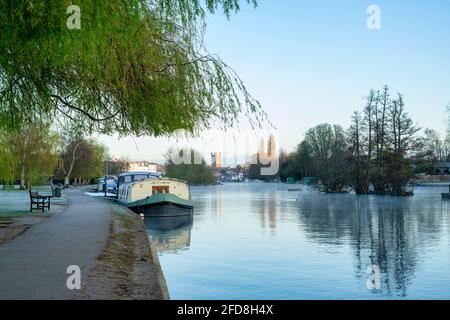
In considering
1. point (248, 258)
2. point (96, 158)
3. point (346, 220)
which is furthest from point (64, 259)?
point (96, 158)

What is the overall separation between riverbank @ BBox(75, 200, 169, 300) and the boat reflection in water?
16.4ft

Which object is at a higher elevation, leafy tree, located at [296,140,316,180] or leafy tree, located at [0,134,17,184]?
leafy tree, located at [296,140,316,180]

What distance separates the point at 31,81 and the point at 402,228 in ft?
72.0

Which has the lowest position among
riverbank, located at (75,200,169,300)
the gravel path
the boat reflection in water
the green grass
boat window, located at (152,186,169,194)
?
the boat reflection in water

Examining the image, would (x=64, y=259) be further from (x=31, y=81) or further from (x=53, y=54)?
(x=53, y=54)

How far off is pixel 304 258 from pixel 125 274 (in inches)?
344

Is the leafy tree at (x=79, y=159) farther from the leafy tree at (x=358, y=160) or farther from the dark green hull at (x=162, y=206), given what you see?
the dark green hull at (x=162, y=206)

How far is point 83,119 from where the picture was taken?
14.4 m

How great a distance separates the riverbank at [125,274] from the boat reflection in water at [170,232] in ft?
16.4

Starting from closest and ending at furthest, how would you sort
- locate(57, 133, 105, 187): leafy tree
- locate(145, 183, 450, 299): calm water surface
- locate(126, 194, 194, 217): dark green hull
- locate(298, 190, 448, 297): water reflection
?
locate(145, 183, 450, 299): calm water surface → locate(298, 190, 448, 297): water reflection → locate(126, 194, 194, 217): dark green hull → locate(57, 133, 105, 187): leafy tree

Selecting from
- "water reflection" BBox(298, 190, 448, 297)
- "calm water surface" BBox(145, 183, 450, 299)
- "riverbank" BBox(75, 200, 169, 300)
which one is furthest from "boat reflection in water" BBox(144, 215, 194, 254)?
"water reflection" BBox(298, 190, 448, 297)

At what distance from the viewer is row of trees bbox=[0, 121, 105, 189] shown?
111 feet

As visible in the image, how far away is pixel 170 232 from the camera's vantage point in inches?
1140

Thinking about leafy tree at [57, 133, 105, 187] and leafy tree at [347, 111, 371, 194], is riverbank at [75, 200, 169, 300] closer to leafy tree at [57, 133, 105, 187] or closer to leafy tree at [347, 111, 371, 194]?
leafy tree at [347, 111, 371, 194]
